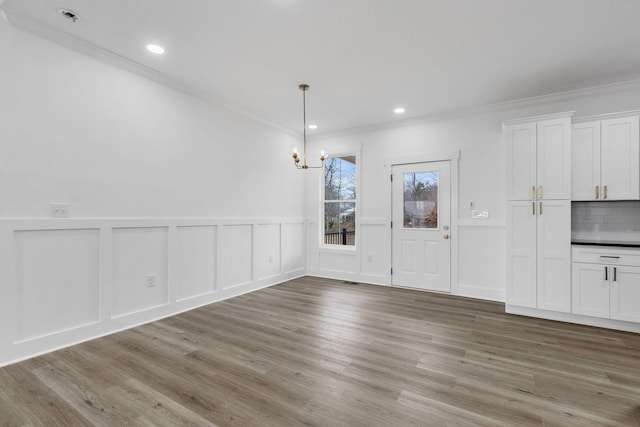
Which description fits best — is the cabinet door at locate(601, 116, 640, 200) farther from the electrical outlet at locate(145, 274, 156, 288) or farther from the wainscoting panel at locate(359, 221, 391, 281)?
the electrical outlet at locate(145, 274, 156, 288)

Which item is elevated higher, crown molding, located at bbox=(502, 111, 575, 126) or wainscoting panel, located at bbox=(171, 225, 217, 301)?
crown molding, located at bbox=(502, 111, 575, 126)

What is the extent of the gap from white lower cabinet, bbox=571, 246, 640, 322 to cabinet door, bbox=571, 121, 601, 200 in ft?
2.25

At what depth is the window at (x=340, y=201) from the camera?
5.78 metres

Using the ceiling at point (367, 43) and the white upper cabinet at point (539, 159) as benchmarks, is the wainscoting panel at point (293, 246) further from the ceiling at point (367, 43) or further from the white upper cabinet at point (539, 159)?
the white upper cabinet at point (539, 159)

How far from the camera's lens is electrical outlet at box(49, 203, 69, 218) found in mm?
2707

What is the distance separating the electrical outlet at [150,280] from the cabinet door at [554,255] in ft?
15.1

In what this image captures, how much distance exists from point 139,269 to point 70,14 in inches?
95.3

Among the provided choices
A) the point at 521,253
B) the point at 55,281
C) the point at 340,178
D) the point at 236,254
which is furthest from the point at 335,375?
the point at 340,178

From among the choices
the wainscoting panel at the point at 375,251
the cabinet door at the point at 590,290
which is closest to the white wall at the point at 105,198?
the wainscoting panel at the point at 375,251

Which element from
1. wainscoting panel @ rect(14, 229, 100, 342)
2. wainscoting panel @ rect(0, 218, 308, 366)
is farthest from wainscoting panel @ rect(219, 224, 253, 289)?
wainscoting panel @ rect(14, 229, 100, 342)

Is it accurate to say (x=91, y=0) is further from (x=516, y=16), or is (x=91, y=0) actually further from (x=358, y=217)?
(x=358, y=217)

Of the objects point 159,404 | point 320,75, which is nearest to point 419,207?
point 320,75

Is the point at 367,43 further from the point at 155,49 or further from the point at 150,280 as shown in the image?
the point at 150,280

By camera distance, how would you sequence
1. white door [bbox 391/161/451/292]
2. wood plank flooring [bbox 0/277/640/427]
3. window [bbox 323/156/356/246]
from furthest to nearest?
window [bbox 323/156/356/246] → white door [bbox 391/161/451/292] → wood plank flooring [bbox 0/277/640/427]
